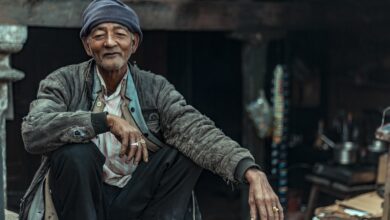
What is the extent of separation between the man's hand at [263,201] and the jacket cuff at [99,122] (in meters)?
0.68

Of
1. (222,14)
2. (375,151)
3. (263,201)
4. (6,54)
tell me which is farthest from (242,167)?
(375,151)

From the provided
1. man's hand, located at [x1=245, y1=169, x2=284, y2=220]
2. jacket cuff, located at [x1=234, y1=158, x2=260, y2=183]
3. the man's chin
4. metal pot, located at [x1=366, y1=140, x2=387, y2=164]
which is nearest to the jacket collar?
the man's chin

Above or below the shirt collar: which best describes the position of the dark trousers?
below

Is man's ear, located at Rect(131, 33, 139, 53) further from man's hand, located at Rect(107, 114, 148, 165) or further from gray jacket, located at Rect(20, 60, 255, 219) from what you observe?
man's hand, located at Rect(107, 114, 148, 165)

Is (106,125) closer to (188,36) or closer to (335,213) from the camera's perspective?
(335,213)

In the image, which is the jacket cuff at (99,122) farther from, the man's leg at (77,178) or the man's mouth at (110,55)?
the man's mouth at (110,55)

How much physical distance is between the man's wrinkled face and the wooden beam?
7.43ft

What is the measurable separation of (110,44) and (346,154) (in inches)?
179

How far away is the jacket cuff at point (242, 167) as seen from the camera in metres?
2.80

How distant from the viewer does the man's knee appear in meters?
2.77

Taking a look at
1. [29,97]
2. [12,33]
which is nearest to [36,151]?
[12,33]

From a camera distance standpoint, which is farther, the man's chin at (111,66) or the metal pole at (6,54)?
the metal pole at (6,54)

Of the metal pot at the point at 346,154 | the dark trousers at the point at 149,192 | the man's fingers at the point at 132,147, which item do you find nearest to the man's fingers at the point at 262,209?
the dark trousers at the point at 149,192

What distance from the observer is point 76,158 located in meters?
2.77
